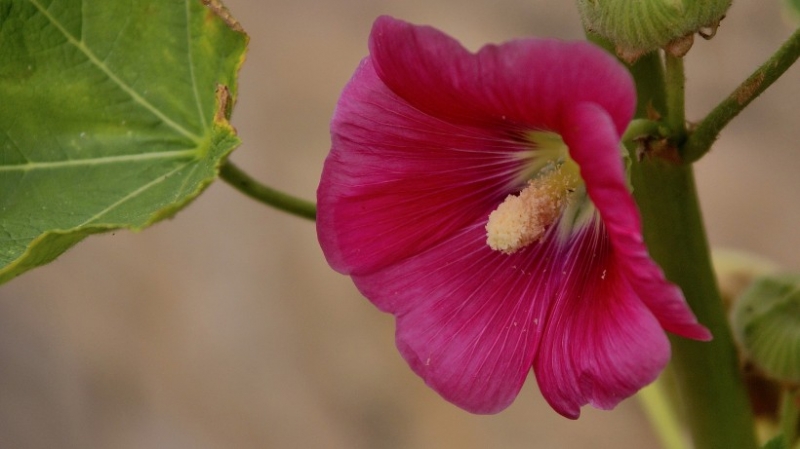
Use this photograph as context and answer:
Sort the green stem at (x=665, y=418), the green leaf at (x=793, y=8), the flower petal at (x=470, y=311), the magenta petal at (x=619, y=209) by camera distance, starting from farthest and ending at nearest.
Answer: the green stem at (x=665, y=418)
the green leaf at (x=793, y=8)
the flower petal at (x=470, y=311)
the magenta petal at (x=619, y=209)

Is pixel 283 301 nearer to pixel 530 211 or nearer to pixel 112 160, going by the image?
pixel 112 160

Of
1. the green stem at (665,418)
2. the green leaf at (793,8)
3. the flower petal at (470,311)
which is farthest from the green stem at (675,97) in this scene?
the green stem at (665,418)

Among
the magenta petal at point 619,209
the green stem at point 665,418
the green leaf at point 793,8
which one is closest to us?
the magenta petal at point 619,209

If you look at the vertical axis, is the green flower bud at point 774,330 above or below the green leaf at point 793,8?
below

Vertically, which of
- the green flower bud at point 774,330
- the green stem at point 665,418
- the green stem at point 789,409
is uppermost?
the green flower bud at point 774,330

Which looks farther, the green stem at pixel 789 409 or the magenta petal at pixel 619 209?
the green stem at pixel 789 409

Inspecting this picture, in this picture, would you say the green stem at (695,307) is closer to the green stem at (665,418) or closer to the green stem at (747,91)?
the green stem at (747,91)

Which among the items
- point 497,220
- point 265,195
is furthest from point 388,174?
point 265,195
